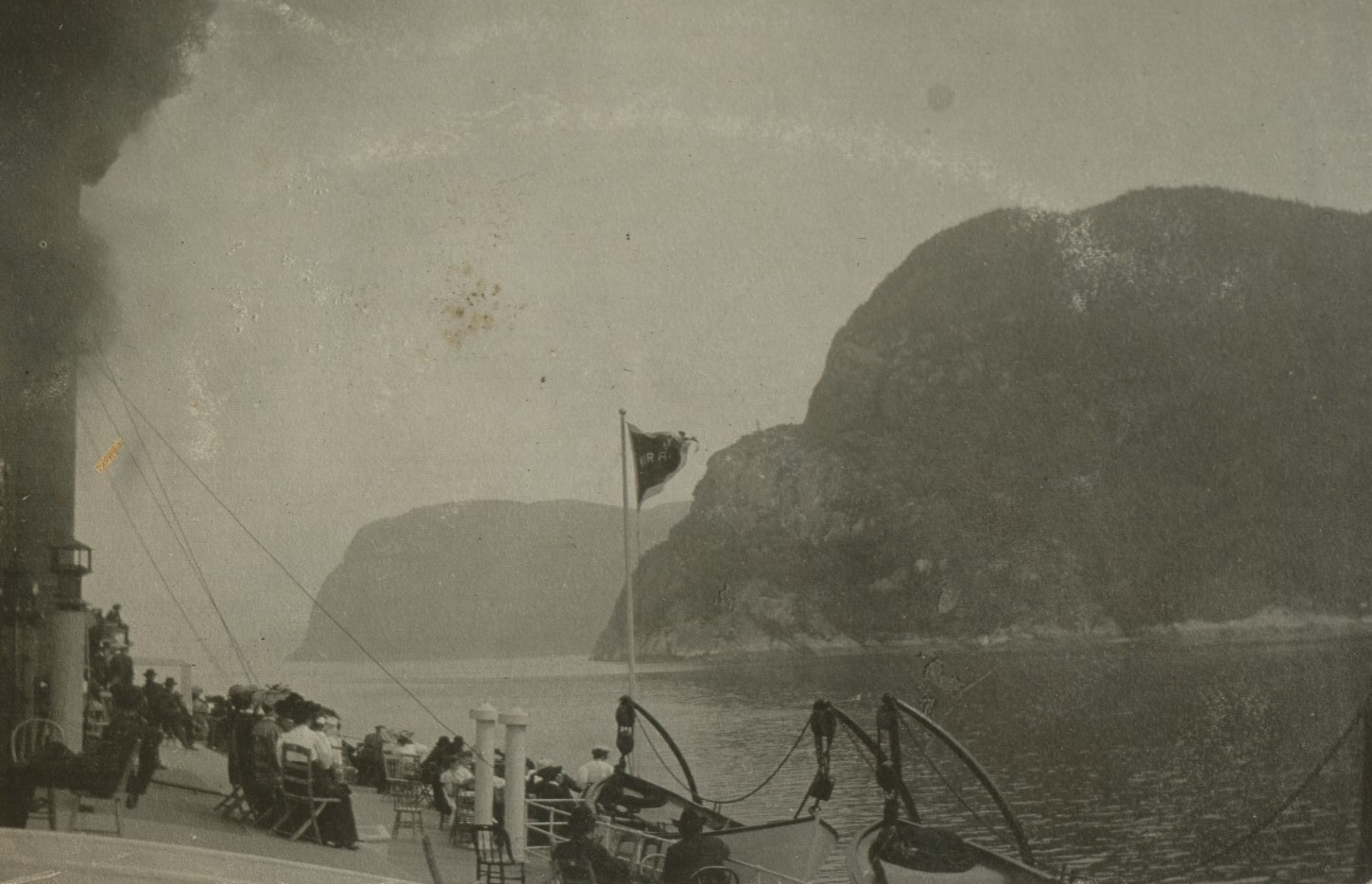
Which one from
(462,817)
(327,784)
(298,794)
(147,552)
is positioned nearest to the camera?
(298,794)

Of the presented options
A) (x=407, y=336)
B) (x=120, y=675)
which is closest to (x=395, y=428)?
(x=407, y=336)

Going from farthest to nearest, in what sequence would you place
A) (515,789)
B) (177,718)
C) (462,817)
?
(462,817)
(177,718)
(515,789)

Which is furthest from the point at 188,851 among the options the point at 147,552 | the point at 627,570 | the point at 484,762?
the point at 627,570

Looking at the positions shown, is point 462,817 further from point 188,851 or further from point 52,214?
point 52,214

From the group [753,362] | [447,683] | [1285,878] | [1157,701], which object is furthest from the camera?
[1157,701]

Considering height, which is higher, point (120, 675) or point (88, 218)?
point (88, 218)

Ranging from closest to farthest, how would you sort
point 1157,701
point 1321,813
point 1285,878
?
point 1285,878 < point 1321,813 < point 1157,701

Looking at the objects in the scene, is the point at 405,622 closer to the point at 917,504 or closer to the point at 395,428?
the point at 395,428

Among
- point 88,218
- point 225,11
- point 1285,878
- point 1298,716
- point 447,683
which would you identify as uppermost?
point 225,11
